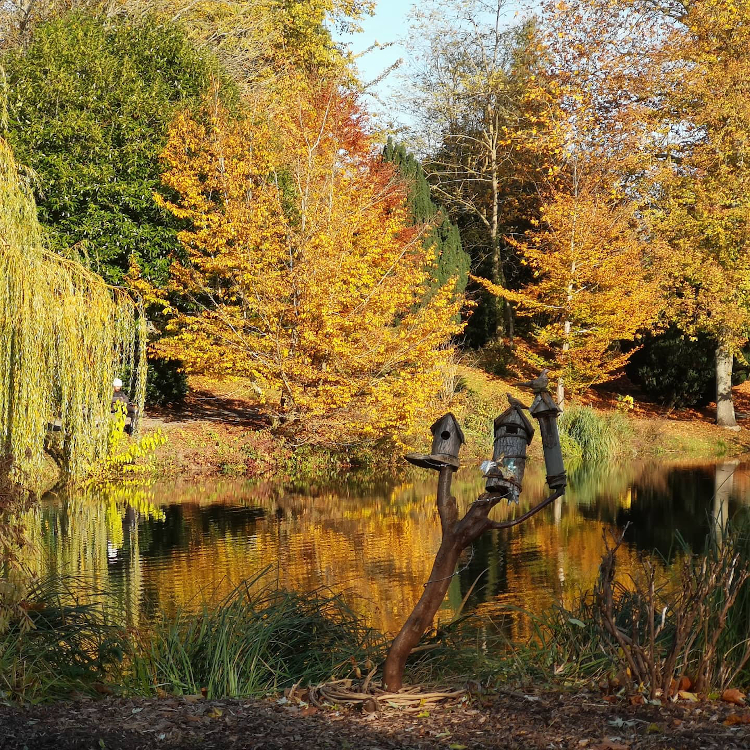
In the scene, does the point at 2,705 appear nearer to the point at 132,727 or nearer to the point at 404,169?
the point at 132,727

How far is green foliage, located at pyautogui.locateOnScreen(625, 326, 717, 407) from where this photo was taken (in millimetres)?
27766

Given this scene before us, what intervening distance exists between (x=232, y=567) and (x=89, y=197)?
12056mm

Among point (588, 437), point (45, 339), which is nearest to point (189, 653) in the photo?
point (45, 339)

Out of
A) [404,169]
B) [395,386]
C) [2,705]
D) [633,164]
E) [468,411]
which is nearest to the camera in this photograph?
[2,705]

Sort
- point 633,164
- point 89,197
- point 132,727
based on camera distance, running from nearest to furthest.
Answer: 1. point 132,727
2. point 89,197
3. point 633,164

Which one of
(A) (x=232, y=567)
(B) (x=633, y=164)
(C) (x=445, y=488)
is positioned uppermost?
(B) (x=633, y=164)

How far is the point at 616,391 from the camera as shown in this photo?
30141mm

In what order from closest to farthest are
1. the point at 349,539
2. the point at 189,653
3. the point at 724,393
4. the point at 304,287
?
the point at 189,653 → the point at 349,539 → the point at 304,287 → the point at 724,393

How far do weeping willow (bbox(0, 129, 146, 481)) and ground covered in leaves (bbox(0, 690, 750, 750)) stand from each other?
7479mm

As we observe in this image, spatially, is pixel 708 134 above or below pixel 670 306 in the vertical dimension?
above

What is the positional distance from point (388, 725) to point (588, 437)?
19.5 metres

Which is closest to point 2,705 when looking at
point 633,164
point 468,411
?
point 468,411

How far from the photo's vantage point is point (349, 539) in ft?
41.6

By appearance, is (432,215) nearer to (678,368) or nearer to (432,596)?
(678,368)
